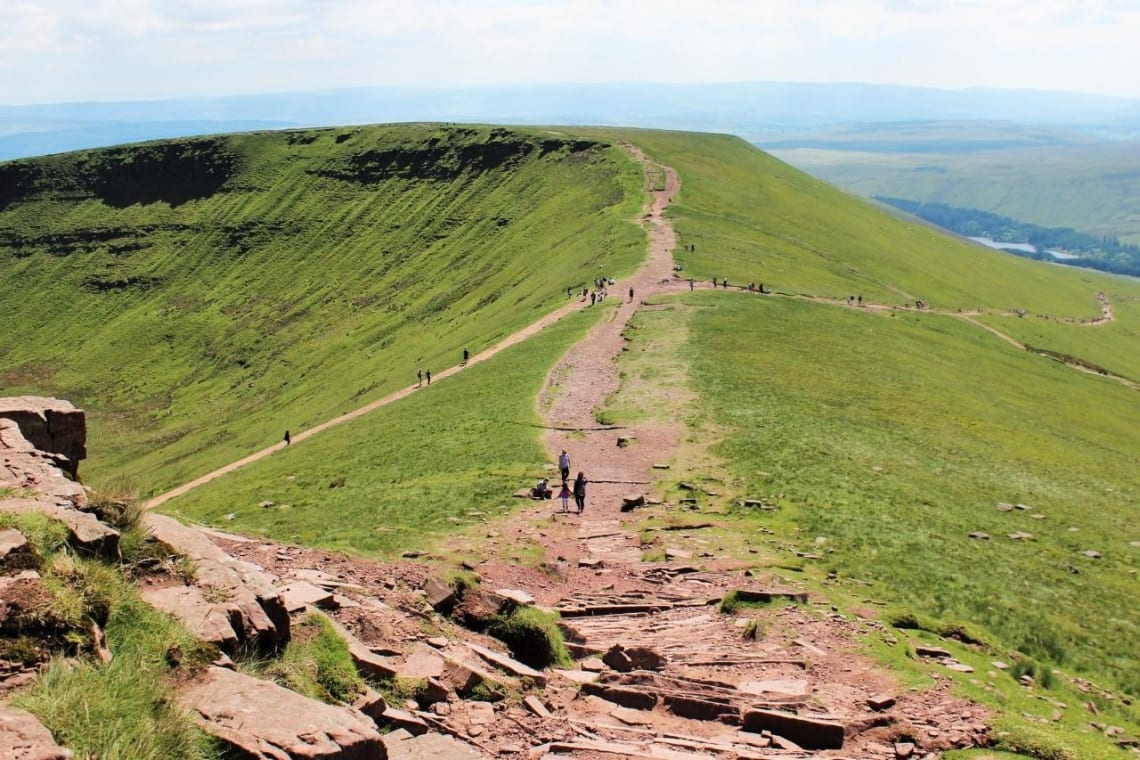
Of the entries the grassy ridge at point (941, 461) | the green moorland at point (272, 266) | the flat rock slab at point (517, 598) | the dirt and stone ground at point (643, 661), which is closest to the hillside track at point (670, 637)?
the dirt and stone ground at point (643, 661)

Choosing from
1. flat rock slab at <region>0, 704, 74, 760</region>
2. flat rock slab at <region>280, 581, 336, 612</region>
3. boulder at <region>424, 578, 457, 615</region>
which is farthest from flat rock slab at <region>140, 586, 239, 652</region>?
boulder at <region>424, 578, 457, 615</region>

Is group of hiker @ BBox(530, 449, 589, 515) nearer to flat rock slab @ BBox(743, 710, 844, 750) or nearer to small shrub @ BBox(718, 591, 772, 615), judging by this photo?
small shrub @ BBox(718, 591, 772, 615)

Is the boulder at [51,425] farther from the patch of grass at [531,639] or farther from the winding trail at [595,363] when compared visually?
the winding trail at [595,363]

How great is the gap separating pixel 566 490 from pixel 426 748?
1778 cm

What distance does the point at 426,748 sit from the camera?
1148 centimetres

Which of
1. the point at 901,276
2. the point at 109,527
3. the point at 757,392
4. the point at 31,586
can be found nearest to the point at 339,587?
the point at 109,527

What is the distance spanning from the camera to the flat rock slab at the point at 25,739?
7.55m

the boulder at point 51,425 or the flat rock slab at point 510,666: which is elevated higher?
the boulder at point 51,425

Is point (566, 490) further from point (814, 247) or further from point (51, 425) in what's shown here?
point (814, 247)

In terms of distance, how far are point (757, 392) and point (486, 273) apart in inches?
2346

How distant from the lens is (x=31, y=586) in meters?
9.77

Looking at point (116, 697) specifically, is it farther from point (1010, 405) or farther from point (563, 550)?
point (1010, 405)

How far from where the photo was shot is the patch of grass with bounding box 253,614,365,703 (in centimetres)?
1177

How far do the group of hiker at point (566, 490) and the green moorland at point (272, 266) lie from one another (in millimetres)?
32849
